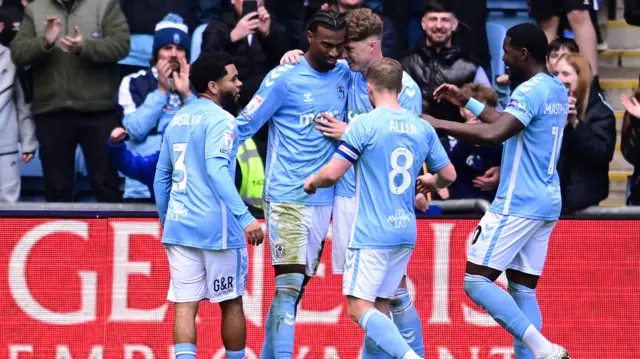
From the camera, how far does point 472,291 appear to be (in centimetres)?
931

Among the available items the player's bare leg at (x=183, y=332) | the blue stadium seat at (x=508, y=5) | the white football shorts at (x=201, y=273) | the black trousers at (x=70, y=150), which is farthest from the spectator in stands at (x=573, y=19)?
the player's bare leg at (x=183, y=332)

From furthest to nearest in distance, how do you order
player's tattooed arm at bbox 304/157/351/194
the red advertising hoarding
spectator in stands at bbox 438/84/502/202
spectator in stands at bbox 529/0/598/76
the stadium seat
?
1. the stadium seat
2. spectator in stands at bbox 529/0/598/76
3. spectator in stands at bbox 438/84/502/202
4. the red advertising hoarding
5. player's tattooed arm at bbox 304/157/351/194

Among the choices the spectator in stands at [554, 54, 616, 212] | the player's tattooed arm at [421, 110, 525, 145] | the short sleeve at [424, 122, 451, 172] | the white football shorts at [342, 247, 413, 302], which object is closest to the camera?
the white football shorts at [342, 247, 413, 302]

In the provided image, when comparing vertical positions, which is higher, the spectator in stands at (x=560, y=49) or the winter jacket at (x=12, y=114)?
the spectator in stands at (x=560, y=49)

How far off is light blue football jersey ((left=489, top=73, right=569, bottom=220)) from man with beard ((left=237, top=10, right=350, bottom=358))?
122 centimetres

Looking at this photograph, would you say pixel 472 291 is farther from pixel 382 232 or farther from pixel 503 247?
pixel 382 232

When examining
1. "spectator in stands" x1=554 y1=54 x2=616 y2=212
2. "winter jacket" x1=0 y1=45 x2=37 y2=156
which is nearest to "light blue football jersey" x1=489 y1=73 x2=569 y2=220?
"spectator in stands" x1=554 y1=54 x2=616 y2=212

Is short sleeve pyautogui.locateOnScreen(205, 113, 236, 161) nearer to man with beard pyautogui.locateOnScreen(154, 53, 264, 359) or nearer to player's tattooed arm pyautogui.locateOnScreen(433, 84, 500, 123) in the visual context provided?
man with beard pyautogui.locateOnScreen(154, 53, 264, 359)

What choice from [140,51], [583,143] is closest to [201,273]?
[583,143]

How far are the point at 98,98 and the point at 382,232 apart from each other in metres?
4.00

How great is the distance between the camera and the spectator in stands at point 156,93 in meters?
11.4

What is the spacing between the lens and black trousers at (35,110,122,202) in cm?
1169

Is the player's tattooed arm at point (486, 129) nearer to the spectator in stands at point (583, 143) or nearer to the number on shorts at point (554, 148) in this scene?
the number on shorts at point (554, 148)

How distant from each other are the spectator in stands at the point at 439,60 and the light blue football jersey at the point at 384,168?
2979mm
